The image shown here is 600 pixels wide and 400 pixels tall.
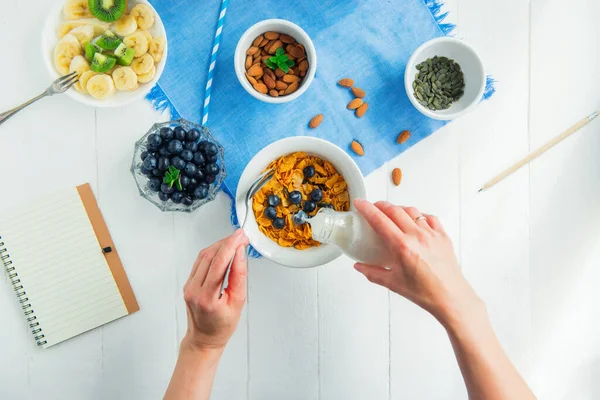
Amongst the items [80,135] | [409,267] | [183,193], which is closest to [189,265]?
[183,193]

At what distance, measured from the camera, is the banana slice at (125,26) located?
107 cm

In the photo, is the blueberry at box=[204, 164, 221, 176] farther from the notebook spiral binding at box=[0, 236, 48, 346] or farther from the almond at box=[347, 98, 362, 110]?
the notebook spiral binding at box=[0, 236, 48, 346]

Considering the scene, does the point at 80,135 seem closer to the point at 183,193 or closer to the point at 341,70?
the point at 183,193

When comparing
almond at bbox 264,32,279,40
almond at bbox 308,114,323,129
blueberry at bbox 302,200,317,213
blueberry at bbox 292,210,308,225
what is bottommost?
blueberry at bbox 292,210,308,225

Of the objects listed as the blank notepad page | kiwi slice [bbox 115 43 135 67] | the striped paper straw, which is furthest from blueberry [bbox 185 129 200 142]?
the blank notepad page

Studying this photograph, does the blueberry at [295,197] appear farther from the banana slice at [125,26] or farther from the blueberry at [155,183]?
the banana slice at [125,26]

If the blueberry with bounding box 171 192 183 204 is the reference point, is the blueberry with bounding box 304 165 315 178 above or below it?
above

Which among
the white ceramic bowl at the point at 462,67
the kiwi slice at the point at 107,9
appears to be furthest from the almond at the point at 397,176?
the kiwi slice at the point at 107,9

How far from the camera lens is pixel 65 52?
1.07m

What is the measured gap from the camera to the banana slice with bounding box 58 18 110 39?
1077 mm

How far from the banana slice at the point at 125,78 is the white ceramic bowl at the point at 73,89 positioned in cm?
2

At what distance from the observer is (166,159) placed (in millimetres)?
993

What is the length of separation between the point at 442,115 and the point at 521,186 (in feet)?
0.88

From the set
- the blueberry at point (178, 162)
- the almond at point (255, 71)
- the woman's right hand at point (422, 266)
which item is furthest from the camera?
the almond at point (255, 71)
